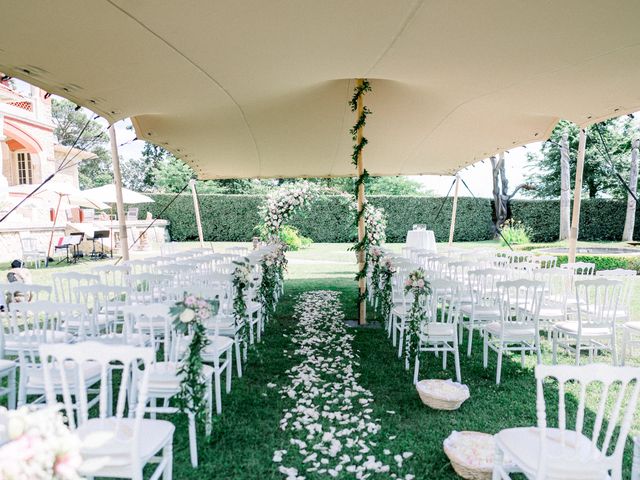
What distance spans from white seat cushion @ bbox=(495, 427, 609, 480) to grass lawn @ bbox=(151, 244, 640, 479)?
73cm

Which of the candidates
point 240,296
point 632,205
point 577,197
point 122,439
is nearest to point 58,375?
point 122,439

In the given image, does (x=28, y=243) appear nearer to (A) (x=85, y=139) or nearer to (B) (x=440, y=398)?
(B) (x=440, y=398)

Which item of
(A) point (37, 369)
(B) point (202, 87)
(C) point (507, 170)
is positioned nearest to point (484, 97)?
(B) point (202, 87)

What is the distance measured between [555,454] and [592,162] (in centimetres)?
2797

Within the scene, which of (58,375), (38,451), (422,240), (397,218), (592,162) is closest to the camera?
(38,451)

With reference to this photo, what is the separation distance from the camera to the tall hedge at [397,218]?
70.6ft

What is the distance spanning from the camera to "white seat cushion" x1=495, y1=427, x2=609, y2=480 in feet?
6.11

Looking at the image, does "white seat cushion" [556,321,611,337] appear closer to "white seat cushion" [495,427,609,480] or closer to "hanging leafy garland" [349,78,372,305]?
"white seat cushion" [495,427,609,480]

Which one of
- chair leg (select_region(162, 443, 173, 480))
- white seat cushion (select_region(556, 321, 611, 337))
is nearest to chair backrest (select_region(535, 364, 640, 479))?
chair leg (select_region(162, 443, 173, 480))

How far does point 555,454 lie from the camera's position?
199 centimetres

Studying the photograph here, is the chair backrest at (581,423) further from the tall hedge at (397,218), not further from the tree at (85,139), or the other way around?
the tree at (85,139)

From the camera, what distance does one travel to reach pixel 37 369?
2.98 meters

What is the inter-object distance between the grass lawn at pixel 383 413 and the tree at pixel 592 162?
23.0 metres

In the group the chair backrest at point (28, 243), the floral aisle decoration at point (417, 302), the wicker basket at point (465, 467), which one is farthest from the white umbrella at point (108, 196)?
the wicker basket at point (465, 467)
